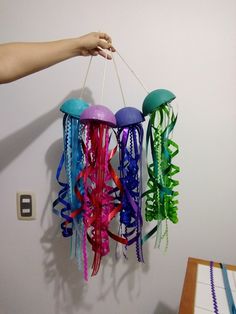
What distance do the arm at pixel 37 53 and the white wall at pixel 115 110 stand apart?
0.20m

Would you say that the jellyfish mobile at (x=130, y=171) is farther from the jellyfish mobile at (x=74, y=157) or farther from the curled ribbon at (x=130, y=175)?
the jellyfish mobile at (x=74, y=157)

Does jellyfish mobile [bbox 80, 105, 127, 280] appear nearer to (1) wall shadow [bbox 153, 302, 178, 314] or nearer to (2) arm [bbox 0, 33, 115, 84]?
(2) arm [bbox 0, 33, 115, 84]

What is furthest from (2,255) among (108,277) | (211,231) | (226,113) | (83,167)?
(226,113)

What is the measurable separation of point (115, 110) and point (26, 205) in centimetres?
55

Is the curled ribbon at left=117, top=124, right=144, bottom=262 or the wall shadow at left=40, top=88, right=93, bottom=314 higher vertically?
the curled ribbon at left=117, top=124, right=144, bottom=262

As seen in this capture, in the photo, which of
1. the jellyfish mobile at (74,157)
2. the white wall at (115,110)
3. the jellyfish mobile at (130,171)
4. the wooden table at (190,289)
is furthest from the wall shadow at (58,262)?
the wooden table at (190,289)

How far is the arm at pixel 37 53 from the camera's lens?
62cm

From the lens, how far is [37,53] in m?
0.65

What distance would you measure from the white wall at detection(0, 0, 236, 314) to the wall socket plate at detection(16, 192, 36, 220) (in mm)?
29

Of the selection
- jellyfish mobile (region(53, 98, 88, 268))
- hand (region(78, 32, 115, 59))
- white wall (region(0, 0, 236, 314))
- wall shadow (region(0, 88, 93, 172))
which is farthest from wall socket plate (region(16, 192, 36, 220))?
hand (region(78, 32, 115, 59))

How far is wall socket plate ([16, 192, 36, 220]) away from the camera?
0.99m

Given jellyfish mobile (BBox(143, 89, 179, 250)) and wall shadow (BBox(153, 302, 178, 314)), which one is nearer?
jellyfish mobile (BBox(143, 89, 179, 250))

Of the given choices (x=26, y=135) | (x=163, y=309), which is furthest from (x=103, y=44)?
(x=163, y=309)

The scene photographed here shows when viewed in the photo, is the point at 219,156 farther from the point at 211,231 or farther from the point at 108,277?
the point at 108,277
